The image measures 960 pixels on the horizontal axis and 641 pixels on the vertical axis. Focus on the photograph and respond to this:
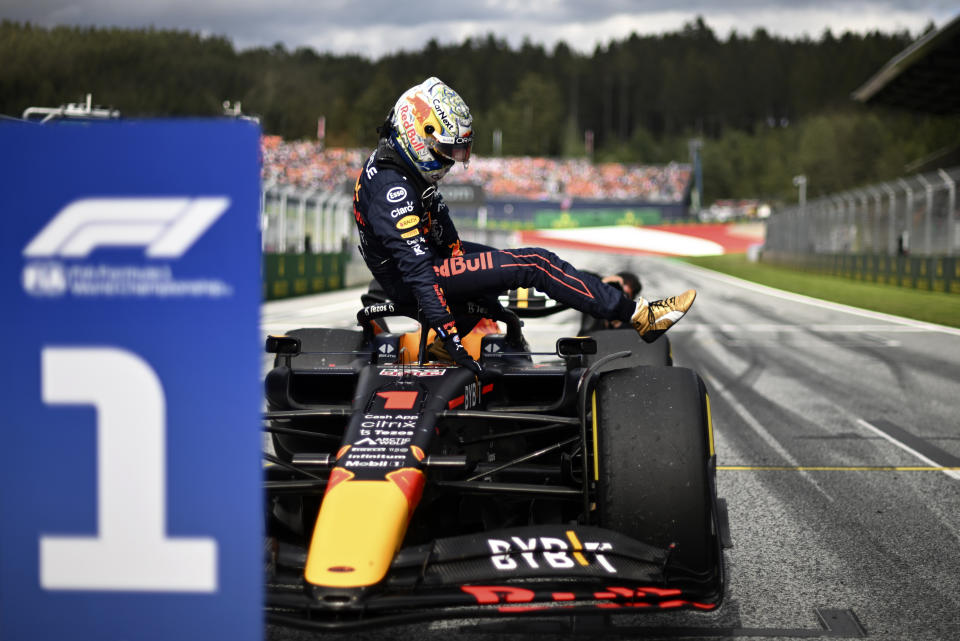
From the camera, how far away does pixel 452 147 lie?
4328mm

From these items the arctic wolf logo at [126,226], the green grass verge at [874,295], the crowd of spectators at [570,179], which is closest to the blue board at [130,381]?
the arctic wolf logo at [126,226]

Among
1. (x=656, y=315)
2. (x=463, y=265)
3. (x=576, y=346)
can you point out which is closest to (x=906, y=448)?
(x=656, y=315)

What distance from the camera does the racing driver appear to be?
4121 mm

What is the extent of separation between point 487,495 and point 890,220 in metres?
26.5

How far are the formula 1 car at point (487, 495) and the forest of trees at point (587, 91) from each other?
18.3ft

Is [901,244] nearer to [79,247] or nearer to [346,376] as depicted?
[346,376]

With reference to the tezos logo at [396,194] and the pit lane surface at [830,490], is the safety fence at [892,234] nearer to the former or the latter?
the pit lane surface at [830,490]

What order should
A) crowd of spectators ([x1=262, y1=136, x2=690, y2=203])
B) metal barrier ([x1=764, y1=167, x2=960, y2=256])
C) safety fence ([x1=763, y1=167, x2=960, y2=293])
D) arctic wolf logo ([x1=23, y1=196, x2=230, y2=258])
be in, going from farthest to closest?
crowd of spectators ([x1=262, y1=136, x2=690, y2=203]) < metal barrier ([x1=764, y1=167, x2=960, y2=256]) < safety fence ([x1=763, y1=167, x2=960, y2=293]) < arctic wolf logo ([x1=23, y1=196, x2=230, y2=258])

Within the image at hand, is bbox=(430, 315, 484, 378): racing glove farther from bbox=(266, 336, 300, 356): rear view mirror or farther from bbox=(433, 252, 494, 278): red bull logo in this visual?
bbox=(266, 336, 300, 356): rear view mirror

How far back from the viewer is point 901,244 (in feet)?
86.5

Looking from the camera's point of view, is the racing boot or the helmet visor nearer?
the helmet visor

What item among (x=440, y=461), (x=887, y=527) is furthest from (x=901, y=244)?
(x=440, y=461)

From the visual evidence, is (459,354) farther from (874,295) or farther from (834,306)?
(874,295)

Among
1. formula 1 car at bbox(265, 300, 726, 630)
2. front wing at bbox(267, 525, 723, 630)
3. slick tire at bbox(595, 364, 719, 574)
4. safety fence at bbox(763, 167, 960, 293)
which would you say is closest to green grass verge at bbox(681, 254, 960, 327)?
safety fence at bbox(763, 167, 960, 293)
